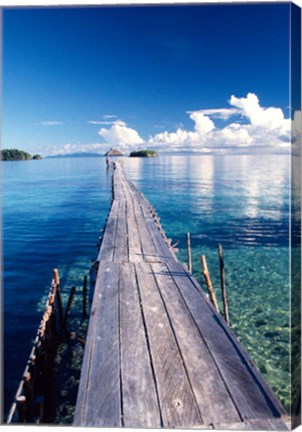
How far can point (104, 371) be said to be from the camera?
3549 mm

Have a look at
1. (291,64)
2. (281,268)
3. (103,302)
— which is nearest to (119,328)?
(103,302)

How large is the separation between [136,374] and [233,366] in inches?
41.1

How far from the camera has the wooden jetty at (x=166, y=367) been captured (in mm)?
3029

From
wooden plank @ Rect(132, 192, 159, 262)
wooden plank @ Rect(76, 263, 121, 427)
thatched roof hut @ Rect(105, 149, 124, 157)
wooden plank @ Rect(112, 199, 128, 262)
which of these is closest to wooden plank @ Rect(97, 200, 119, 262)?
wooden plank @ Rect(112, 199, 128, 262)

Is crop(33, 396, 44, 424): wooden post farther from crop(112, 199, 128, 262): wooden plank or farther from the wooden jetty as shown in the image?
crop(112, 199, 128, 262): wooden plank

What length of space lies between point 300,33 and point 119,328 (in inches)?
172

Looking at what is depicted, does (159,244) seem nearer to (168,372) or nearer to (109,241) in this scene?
(109,241)

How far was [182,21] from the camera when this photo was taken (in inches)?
213

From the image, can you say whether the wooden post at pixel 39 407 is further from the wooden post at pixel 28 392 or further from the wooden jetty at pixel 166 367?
the wooden jetty at pixel 166 367

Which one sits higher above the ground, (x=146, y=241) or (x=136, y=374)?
(x=146, y=241)

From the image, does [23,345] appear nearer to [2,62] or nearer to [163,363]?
[163,363]

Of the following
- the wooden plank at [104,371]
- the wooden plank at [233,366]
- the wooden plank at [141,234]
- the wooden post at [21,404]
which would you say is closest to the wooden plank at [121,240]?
the wooden plank at [141,234]

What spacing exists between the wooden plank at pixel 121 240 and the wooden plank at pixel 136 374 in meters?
2.44

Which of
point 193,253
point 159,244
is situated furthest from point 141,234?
point 193,253
